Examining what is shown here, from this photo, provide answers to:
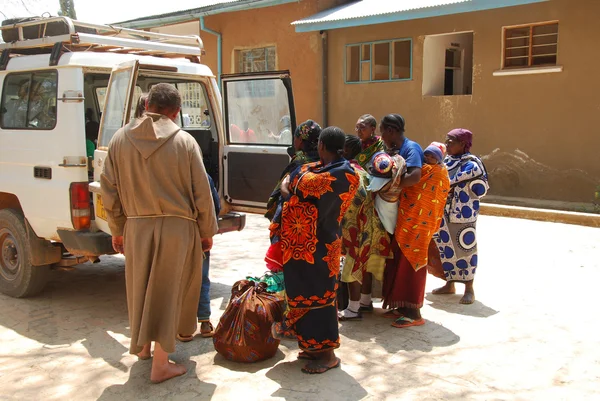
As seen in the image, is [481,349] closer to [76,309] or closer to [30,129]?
[76,309]

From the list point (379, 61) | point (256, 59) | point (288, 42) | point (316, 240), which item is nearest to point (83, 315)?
point (316, 240)

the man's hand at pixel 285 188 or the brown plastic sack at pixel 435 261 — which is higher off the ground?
the man's hand at pixel 285 188

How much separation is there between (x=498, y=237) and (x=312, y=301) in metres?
4.91

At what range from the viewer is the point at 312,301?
3674 mm

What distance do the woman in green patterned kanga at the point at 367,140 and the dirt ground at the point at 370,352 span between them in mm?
1302

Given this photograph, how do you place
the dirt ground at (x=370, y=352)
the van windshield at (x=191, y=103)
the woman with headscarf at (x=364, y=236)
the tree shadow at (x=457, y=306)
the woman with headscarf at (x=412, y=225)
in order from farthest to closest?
1. the van windshield at (x=191, y=103)
2. the tree shadow at (x=457, y=306)
3. the woman with headscarf at (x=412, y=225)
4. the woman with headscarf at (x=364, y=236)
5. the dirt ground at (x=370, y=352)

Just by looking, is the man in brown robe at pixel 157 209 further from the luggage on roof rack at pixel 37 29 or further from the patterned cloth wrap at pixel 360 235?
the luggage on roof rack at pixel 37 29

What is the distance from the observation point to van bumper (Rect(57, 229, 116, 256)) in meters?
4.66

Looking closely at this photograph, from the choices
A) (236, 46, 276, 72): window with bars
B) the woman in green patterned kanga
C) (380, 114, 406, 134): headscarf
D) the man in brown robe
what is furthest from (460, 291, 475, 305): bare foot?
(236, 46, 276, 72): window with bars

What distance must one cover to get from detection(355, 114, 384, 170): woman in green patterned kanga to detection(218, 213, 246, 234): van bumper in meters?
1.33

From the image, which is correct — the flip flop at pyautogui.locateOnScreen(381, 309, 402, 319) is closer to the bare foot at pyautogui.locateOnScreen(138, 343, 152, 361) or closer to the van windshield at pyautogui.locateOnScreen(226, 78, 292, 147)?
the van windshield at pyautogui.locateOnScreen(226, 78, 292, 147)

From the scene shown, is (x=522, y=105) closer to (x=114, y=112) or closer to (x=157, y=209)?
(x=114, y=112)

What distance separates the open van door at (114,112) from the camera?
454 centimetres

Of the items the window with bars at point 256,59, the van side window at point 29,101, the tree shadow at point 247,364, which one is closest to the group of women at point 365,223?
the tree shadow at point 247,364
